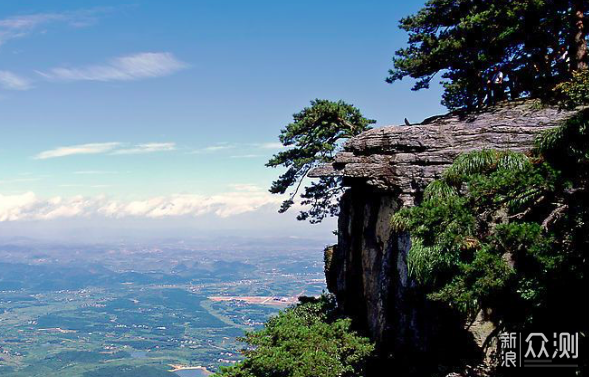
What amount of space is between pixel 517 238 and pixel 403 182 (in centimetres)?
449

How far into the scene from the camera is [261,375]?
1199 centimetres

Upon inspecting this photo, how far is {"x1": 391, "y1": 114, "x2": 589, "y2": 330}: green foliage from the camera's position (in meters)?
7.32

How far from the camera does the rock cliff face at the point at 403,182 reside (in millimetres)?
11273

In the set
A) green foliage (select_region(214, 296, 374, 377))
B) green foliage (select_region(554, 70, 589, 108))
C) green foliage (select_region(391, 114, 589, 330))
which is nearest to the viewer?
green foliage (select_region(391, 114, 589, 330))

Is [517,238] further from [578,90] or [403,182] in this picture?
[403,182]

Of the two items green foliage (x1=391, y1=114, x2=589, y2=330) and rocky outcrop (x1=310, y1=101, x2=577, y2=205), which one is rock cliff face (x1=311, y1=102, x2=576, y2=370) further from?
green foliage (x1=391, y1=114, x2=589, y2=330)

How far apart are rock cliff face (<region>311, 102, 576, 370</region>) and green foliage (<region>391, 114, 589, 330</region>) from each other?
5.70 ft

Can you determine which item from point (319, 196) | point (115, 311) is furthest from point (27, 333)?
point (319, 196)

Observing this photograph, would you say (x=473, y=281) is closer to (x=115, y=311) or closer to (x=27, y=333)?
(x=27, y=333)

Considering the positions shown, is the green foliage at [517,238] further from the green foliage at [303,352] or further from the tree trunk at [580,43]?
the tree trunk at [580,43]

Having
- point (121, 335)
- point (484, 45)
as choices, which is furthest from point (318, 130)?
point (121, 335)

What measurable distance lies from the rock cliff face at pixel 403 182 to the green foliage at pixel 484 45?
244 centimetres

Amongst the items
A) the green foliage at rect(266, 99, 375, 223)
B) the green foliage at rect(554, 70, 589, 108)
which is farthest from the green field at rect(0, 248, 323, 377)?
the green foliage at rect(554, 70, 589, 108)

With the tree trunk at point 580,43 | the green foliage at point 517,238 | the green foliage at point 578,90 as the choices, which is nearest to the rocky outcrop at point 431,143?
the green foliage at point 578,90
